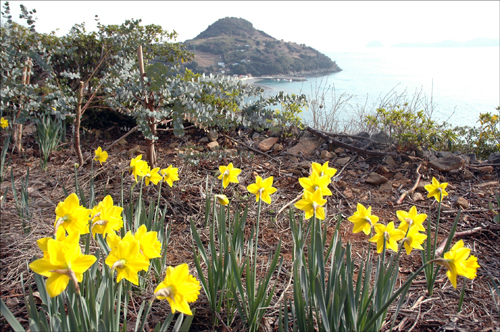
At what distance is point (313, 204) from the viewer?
44.4 inches

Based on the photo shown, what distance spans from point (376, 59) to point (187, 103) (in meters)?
12.8

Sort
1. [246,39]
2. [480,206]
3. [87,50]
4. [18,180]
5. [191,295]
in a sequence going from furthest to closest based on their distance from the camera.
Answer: [246,39] < [87,50] < [18,180] < [480,206] < [191,295]

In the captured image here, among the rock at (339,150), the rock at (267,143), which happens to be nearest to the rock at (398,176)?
the rock at (339,150)

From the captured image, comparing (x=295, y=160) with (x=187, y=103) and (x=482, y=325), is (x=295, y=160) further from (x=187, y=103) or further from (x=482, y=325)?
(x=482, y=325)

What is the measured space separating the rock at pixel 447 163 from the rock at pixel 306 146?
3.74 ft

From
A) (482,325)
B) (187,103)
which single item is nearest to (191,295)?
(482,325)

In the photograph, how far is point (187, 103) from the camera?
2861 mm

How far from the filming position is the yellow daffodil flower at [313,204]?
3.72 ft

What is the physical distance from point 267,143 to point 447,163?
5.90 ft

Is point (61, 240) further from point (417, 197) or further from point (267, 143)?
point (267, 143)

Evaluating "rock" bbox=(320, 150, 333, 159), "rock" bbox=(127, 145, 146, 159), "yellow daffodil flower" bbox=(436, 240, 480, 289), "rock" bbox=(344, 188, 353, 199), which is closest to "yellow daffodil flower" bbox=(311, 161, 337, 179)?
"yellow daffodil flower" bbox=(436, 240, 480, 289)

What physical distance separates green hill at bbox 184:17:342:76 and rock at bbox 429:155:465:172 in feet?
21.4

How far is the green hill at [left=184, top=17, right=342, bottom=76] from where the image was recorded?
10031 millimetres

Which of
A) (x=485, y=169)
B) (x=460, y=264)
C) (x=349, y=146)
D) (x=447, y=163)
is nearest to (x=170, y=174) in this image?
(x=460, y=264)
